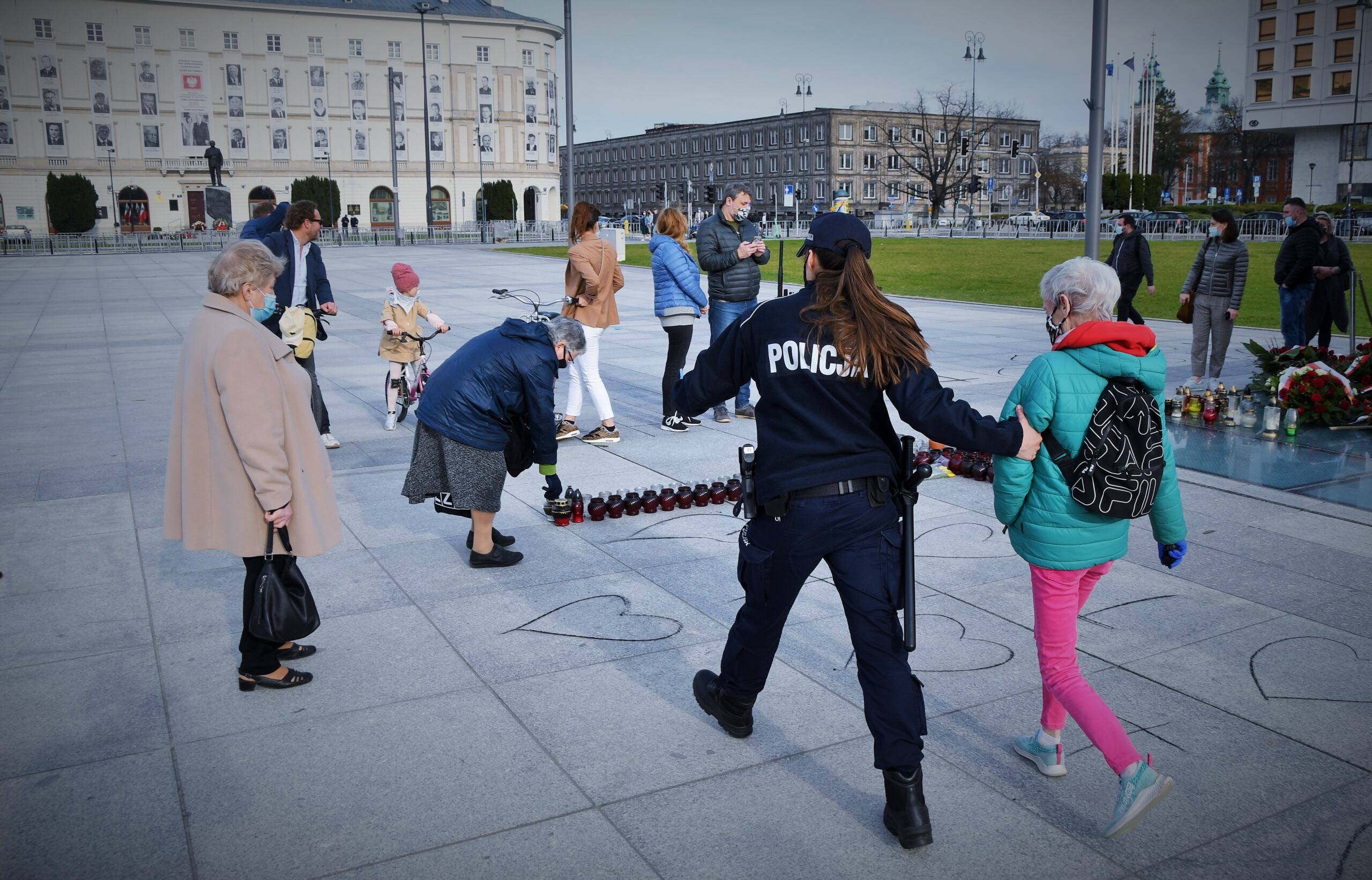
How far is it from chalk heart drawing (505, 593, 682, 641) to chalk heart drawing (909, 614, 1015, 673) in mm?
1178

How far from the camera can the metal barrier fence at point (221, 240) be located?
5016cm

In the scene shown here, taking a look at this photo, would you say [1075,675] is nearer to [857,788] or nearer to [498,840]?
[857,788]

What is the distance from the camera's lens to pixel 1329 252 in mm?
12211

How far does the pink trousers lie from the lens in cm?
345

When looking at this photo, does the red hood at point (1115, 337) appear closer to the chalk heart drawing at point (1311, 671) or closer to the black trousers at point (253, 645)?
the chalk heart drawing at point (1311, 671)

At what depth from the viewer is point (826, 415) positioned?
3.48m

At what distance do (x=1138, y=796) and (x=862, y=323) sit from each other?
1.73 meters

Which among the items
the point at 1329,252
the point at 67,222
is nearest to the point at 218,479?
the point at 1329,252

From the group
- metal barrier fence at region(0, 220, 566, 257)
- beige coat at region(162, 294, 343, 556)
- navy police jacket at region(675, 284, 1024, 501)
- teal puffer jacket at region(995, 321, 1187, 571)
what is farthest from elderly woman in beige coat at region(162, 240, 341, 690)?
metal barrier fence at region(0, 220, 566, 257)

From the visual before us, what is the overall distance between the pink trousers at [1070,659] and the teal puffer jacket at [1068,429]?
→ 7 centimetres

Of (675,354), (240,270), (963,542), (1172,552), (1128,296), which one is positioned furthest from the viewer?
(1128,296)

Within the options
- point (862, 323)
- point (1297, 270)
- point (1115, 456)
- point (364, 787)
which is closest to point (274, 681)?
point (364, 787)

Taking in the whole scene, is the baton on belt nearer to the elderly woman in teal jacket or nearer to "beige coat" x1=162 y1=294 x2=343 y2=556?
the elderly woman in teal jacket

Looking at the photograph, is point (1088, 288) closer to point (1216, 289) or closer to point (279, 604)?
point (279, 604)
